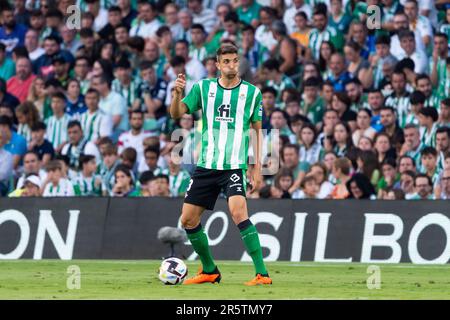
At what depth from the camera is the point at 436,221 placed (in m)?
18.2

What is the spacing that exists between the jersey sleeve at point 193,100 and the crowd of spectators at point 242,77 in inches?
236

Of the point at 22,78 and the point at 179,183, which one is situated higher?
the point at 22,78

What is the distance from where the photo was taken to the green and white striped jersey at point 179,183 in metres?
20.7

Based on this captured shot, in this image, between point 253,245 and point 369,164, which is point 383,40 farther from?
point 253,245

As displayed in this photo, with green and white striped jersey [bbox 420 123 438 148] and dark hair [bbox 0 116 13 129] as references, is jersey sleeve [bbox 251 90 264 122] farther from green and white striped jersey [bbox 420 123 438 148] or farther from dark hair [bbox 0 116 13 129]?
dark hair [bbox 0 116 13 129]

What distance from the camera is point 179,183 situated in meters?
20.7

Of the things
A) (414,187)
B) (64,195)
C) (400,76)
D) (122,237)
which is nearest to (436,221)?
(414,187)

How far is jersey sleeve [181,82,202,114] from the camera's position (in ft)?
45.0

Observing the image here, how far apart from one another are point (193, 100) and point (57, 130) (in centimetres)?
955

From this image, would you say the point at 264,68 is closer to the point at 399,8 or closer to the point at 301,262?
the point at 399,8

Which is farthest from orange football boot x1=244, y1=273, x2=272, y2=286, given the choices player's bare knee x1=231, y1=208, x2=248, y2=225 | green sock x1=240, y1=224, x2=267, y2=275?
player's bare knee x1=231, y1=208, x2=248, y2=225

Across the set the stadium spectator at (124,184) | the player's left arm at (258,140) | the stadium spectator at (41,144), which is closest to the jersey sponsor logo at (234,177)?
the player's left arm at (258,140)

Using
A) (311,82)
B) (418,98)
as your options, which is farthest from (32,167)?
(418,98)

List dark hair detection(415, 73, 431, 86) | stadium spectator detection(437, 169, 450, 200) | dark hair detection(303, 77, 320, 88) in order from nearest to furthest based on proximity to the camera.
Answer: stadium spectator detection(437, 169, 450, 200) → dark hair detection(415, 73, 431, 86) → dark hair detection(303, 77, 320, 88)
